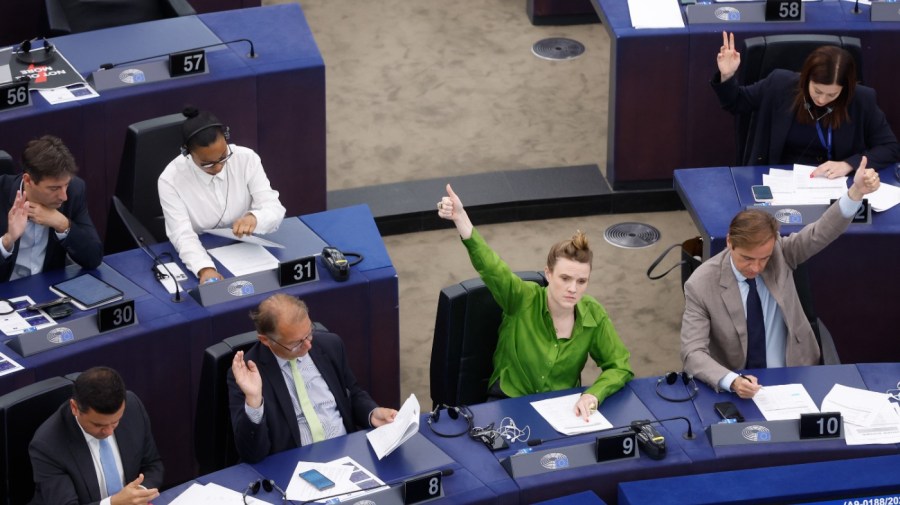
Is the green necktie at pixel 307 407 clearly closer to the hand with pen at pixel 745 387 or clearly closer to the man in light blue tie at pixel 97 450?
the man in light blue tie at pixel 97 450

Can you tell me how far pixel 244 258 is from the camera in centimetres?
586

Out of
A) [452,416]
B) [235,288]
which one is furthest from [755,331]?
[235,288]

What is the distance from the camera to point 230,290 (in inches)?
222

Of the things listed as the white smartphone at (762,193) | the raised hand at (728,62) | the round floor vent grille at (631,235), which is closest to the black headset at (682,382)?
the white smartphone at (762,193)

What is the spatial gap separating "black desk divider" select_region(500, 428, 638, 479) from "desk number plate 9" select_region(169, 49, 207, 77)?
2.67 meters

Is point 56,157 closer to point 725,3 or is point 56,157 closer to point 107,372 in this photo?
point 107,372

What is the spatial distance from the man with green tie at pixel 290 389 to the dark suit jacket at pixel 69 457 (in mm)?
318

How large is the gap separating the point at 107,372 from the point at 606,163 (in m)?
3.85

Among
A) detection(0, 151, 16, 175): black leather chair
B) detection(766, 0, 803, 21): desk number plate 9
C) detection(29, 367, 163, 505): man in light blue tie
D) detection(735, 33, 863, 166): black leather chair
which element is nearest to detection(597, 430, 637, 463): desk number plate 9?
detection(29, 367, 163, 505): man in light blue tie

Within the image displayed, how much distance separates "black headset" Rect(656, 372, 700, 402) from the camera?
5262 mm

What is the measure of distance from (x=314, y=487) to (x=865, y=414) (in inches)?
71.4

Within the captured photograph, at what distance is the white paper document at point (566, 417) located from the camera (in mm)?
5074

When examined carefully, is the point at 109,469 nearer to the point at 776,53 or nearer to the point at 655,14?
the point at 776,53

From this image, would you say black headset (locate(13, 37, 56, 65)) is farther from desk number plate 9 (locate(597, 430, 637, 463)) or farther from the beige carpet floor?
desk number plate 9 (locate(597, 430, 637, 463))
